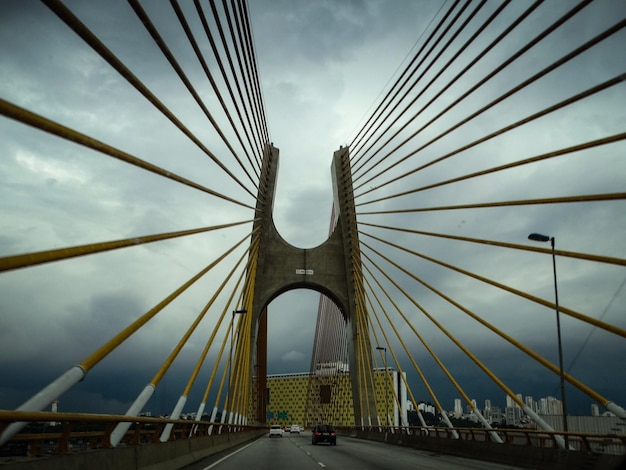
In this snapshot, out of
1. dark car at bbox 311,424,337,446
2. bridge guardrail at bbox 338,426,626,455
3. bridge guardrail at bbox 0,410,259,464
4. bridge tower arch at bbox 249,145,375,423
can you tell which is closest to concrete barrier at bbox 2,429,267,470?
bridge guardrail at bbox 0,410,259,464

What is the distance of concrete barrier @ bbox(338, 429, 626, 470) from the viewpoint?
45.9 feet

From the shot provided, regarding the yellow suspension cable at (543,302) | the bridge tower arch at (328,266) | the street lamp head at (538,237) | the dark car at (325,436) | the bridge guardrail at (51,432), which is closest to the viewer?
Result: the bridge guardrail at (51,432)

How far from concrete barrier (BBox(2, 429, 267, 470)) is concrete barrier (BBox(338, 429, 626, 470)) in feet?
22.0

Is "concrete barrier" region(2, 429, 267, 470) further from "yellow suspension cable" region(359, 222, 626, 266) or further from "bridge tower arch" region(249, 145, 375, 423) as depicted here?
"bridge tower arch" region(249, 145, 375, 423)

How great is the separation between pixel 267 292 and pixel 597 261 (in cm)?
3253

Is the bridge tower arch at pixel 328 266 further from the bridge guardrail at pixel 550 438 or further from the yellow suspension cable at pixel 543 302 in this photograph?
the yellow suspension cable at pixel 543 302

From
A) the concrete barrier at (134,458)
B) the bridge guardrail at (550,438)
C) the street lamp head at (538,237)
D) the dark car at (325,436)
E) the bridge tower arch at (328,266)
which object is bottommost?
the concrete barrier at (134,458)

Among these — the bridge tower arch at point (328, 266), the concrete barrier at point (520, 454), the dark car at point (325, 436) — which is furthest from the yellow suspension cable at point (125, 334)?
the bridge tower arch at point (328, 266)

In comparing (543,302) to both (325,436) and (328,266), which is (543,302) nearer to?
(325,436)

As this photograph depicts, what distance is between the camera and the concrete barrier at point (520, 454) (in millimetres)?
13977

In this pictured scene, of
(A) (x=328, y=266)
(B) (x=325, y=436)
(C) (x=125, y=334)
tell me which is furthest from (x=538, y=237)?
(A) (x=328, y=266)

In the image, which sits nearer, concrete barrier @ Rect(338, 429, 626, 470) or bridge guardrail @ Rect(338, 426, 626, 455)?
concrete barrier @ Rect(338, 429, 626, 470)

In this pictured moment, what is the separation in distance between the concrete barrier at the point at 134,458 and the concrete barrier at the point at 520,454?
672cm

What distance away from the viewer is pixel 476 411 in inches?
882
